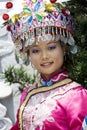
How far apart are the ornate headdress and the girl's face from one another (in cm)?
3

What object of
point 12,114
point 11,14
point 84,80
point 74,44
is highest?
point 11,14

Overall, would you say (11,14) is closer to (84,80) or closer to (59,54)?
(59,54)

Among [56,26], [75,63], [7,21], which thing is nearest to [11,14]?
[7,21]

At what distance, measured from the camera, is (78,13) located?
2.04 metres

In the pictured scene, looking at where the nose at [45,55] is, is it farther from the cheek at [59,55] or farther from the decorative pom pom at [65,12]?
the decorative pom pom at [65,12]

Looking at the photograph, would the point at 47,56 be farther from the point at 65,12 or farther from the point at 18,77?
the point at 18,77

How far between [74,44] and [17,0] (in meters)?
0.29

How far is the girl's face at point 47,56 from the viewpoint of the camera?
1821mm

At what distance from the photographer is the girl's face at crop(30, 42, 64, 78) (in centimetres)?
182

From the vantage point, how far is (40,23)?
6.00 ft

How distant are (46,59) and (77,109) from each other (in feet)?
0.76

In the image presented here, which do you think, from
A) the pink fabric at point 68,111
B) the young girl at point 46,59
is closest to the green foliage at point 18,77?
the young girl at point 46,59

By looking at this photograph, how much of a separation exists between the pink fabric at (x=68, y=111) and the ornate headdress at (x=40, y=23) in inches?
8.3

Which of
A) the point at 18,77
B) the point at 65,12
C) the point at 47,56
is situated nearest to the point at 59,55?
the point at 47,56
